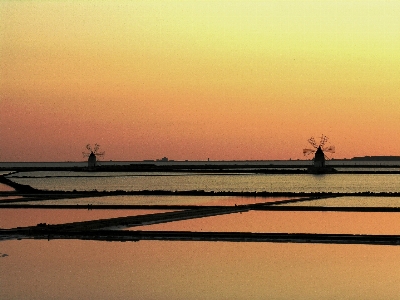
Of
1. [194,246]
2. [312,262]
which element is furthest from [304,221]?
[312,262]

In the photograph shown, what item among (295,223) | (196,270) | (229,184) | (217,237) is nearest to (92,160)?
Result: (229,184)

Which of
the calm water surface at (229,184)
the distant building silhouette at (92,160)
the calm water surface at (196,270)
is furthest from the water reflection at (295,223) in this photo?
the distant building silhouette at (92,160)

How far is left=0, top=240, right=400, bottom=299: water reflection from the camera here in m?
18.9

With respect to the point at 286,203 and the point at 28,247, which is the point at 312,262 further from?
the point at 286,203

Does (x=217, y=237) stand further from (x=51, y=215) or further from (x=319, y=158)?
(x=319, y=158)

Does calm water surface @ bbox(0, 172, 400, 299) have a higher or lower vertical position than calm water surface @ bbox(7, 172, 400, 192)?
lower

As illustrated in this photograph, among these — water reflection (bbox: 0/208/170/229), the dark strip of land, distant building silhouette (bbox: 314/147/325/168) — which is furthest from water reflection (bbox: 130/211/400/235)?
distant building silhouette (bbox: 314/147/325/168)

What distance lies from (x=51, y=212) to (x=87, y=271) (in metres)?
22.1

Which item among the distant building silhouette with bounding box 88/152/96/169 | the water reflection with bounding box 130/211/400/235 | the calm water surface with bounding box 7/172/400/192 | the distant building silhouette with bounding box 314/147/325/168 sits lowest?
the water reflection with bounding box 130/211/400/235

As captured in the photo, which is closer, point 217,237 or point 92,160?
point 217,237

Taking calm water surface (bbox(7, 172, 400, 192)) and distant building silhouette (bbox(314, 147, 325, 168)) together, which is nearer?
calm water surface (bbox(7, 172, 400, 192))

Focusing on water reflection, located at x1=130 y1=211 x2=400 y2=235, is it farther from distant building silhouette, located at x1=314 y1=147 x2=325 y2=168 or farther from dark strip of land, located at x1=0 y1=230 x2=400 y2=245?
→ distant building silhouette, located at x1=314 y1=147 x2=325 y2=168

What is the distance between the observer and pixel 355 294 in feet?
61.3

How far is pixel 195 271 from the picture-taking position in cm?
2195
